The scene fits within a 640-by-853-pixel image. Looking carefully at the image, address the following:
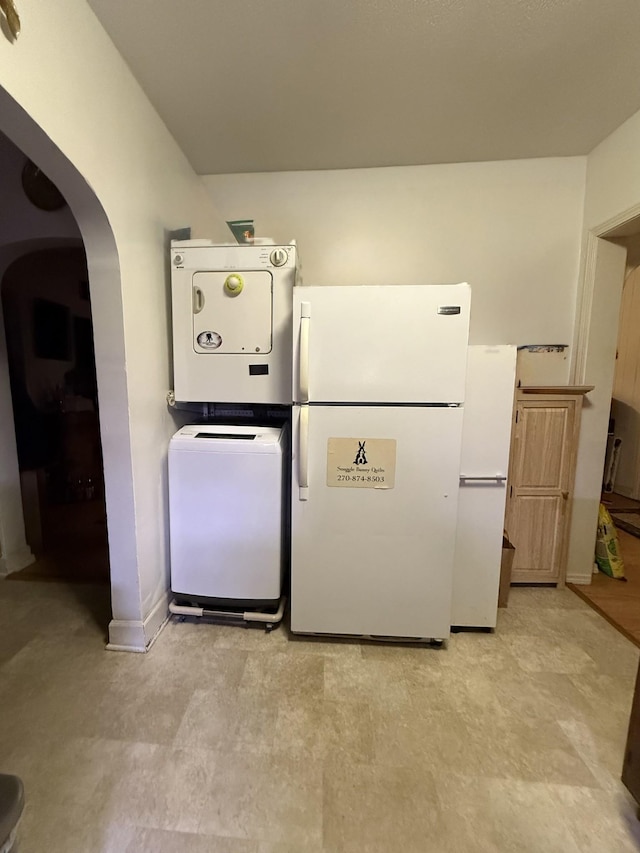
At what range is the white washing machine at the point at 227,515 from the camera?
1.65 m

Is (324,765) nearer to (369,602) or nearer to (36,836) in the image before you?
(369,602)

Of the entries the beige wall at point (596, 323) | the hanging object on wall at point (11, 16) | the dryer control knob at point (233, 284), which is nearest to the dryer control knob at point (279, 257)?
the dryer control knob at point (233, 284)

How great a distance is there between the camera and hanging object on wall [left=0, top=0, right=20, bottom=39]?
2.87 ft

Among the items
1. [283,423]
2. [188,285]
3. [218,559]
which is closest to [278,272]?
[188,285]

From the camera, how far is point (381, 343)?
4.72 ft

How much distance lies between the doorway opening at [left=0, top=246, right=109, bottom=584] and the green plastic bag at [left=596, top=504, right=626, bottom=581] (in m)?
3.37

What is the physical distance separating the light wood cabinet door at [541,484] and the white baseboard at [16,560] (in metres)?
3.08

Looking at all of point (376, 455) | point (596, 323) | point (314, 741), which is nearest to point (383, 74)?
point (376, 455)

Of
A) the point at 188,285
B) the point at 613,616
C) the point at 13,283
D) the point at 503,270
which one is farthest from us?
the point at 13,283

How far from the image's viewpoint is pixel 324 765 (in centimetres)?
112

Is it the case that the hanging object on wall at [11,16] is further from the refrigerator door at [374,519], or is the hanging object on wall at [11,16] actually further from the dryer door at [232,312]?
the refrigerator door at [374,519]

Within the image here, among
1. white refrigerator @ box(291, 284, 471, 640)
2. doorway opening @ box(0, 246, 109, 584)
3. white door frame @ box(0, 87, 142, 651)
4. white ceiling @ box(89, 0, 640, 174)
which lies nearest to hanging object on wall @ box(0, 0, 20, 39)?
white door frame @ box(0, 87, 142, 651)

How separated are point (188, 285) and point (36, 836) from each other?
77.3 inches

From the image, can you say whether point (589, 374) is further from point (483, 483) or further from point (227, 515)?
point (227, 515)
